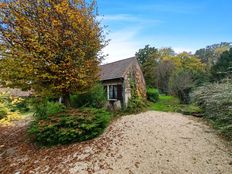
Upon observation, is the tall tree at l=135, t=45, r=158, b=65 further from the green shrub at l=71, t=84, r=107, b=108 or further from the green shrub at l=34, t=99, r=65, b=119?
the green shrub at l=34, t=99, r=65, b=119

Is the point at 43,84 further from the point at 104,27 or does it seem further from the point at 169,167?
the point at 169,167

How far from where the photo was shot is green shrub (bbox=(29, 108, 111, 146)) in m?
6.43

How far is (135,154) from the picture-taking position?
5.14m

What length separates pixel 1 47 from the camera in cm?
679

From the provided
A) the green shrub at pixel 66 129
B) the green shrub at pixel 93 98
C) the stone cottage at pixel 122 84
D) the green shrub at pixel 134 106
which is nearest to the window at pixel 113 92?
the stone cottage at pixel 122 84

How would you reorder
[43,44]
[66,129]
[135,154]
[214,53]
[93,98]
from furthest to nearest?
[214,53] < [93,98] < [43,44] < [66,129] < [135,154]

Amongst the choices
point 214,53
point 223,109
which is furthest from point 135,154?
point 214,53

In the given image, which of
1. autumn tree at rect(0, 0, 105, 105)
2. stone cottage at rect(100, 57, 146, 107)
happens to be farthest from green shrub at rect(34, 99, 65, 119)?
stone cottage at rect(100, 57, 146, 107)

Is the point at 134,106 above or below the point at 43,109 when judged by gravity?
below

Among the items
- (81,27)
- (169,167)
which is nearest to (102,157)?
(169,167)

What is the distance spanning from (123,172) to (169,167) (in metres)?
1.33

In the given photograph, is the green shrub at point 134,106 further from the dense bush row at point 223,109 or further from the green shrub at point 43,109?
the green shrub at point 43,109

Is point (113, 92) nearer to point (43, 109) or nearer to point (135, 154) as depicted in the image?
point (43, 109)

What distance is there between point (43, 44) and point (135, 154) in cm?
633
